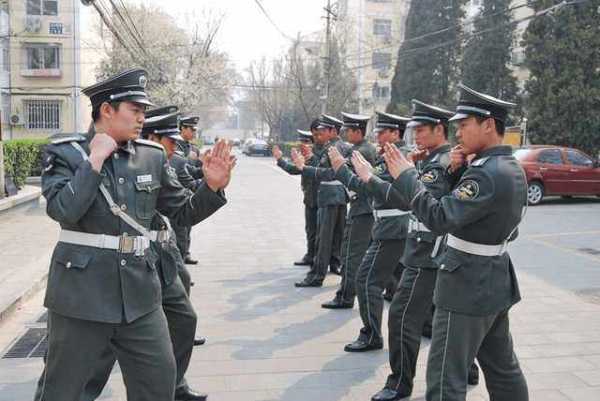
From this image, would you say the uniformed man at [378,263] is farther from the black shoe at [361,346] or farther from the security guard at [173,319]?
the security guard at [173,319]

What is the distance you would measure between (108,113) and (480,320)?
207 centimetres

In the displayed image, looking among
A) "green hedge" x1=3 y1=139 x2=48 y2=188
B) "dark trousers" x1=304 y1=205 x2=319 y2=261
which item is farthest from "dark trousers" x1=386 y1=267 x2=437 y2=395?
"green hedge" x1=3 y1=139 x2=48 y2=188

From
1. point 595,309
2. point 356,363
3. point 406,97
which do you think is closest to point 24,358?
point 356,363

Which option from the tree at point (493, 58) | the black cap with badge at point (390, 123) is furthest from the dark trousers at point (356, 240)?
the tree at point (493, 58)

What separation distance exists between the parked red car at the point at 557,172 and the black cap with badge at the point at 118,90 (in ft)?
47.4

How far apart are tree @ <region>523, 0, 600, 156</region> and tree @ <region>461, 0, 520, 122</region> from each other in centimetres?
833

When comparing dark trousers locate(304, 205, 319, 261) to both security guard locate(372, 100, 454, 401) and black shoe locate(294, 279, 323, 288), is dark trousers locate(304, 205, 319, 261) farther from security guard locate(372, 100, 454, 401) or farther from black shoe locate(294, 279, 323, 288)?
security guard locate(372, 100, 454, 401)

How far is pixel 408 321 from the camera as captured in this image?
4.14 m

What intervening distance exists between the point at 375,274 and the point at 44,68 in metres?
35.3

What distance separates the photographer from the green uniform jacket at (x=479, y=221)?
9.98 feet

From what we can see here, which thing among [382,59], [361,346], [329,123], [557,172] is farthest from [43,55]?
[361,346]

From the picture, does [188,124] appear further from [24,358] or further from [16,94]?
[16,94]

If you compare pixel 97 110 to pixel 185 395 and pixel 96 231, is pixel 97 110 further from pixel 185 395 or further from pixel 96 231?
pixel 185 395

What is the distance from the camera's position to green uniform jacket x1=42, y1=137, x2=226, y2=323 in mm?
2658
